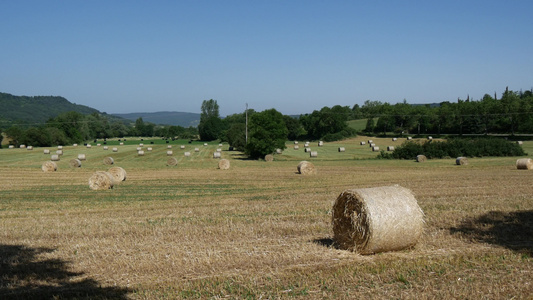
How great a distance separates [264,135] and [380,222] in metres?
47.6

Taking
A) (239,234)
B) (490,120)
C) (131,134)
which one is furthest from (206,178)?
(131,134)

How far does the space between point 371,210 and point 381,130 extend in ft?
381

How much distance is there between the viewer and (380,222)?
30.0ft

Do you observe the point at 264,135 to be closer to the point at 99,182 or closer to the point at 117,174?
the point at 117,174

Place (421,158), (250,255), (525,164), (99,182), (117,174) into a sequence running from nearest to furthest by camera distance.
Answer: (250,255)
(99,182)
(117,174)
(525,164)
(421,158)

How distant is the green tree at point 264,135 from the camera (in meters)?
56.3

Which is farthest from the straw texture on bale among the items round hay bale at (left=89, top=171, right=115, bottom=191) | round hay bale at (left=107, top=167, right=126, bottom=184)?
round hay bale at (left=89, top=171, right=115, bottom=191)

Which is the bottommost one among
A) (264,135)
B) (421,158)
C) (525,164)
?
(421,158)

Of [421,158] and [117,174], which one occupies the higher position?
[117,174]

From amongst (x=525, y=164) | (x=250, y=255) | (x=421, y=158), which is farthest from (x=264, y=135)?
(x=250, y=255)

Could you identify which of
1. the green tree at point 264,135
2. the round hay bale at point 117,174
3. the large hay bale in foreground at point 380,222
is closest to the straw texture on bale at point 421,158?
the green tree at point 264,135

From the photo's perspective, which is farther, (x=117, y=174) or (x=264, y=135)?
(x=264, y=135)

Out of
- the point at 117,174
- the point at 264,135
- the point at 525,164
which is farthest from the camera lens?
the point at 264,135

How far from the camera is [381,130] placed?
121375 mm
